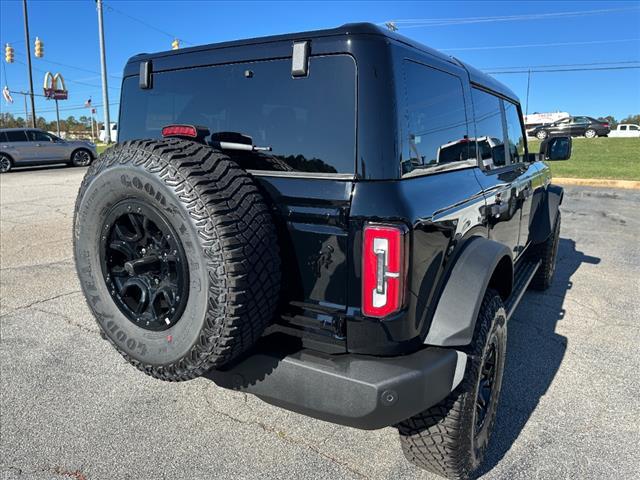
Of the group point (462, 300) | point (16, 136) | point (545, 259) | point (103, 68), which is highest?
point (103, 68)

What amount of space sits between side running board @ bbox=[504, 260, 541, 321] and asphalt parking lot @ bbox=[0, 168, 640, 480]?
419 millimetres

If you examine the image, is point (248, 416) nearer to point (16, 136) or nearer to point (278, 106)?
point (278, 106)

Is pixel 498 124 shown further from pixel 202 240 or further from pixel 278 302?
pixel 202 240

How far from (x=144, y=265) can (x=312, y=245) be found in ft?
2.32

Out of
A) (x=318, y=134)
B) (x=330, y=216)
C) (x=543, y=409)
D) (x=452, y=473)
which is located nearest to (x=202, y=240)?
(x=330, y=216)

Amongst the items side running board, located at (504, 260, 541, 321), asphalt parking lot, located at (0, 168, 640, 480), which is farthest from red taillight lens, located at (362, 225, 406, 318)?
side running board, located at (504, 260, 541, 321)

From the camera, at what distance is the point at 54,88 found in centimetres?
3994

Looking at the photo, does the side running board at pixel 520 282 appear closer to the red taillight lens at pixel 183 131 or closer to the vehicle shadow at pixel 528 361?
the vehicle shadow at pixel 528 361

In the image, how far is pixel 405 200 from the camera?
1844mm

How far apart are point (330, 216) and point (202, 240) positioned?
490mm

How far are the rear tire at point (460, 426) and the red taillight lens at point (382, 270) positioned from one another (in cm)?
55

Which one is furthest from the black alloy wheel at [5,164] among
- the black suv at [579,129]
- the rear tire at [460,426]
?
the black suv at [579,129]

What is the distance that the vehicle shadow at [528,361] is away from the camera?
2.63 metres

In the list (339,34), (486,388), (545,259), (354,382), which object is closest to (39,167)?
(545,259)
